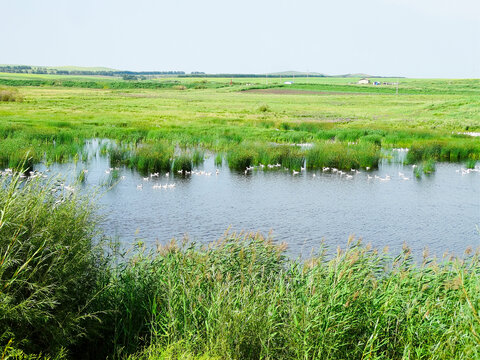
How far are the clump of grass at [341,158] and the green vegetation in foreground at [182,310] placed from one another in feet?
72.3

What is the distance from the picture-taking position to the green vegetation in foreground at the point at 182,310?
7566 mm

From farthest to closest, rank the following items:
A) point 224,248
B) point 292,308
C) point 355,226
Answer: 1. point 355,226
2. point 224,248
3. point 292,308

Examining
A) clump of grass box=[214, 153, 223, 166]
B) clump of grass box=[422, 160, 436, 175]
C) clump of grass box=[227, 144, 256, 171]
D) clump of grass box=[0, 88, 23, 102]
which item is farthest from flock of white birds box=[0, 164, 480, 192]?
clump of grass box=[0, 88, 23, 102]

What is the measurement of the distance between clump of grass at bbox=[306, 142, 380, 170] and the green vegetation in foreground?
2204 cm

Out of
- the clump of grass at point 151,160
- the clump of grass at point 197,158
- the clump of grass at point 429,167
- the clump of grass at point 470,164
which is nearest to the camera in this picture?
the clump of grass at point 151,160

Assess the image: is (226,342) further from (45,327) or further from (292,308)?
(45,327)

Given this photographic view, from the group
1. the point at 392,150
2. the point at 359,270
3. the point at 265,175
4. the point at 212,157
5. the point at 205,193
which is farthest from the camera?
the point at 392,150

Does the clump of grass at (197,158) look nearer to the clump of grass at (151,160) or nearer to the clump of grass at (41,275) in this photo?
the clump of grass at (151,160)

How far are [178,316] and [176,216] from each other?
1192cm

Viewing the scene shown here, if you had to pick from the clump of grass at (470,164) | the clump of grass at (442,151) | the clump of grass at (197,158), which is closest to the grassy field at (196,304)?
the clump of grass at (197,158)

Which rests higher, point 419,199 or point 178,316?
point 178,316

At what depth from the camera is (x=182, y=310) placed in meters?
8.66

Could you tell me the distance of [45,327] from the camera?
763 centimetres

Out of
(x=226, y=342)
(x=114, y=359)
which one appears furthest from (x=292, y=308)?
(x=114, y=359)
